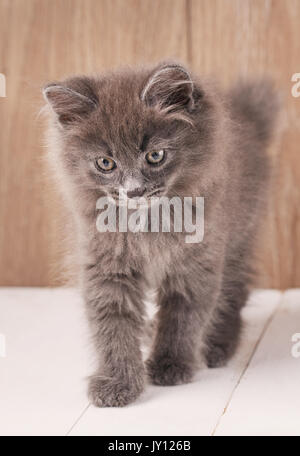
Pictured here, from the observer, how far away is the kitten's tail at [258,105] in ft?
7.15

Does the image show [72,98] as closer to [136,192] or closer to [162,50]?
[136,192]

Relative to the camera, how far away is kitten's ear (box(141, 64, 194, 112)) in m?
1.64

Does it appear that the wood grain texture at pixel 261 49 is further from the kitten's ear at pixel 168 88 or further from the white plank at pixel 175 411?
the kitten's ear at pixel 168 88

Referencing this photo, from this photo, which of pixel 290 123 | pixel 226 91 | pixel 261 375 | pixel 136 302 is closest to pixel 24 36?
pixel 226 91

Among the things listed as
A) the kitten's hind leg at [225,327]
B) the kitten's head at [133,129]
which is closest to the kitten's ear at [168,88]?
the kitten's head at [133,129]

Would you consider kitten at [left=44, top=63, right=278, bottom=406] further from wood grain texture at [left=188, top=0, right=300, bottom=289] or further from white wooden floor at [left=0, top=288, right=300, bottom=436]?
wood grain texture at [left=188, top=0, right=300, bottom=289]

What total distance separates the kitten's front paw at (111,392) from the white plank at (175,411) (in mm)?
19

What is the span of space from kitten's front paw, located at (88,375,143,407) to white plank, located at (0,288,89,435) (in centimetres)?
4

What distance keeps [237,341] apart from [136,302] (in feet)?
1.38

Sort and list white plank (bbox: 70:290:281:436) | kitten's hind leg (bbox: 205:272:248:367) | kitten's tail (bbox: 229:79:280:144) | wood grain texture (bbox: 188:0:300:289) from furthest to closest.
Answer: wood grain texture (bbox: 188:0:300:289) → kitten's tail (bbox: 229:79:280:144) → kitten's hind leg (bbox: 205:272:248:367) → white plank (bbox: 70:290:281:436)

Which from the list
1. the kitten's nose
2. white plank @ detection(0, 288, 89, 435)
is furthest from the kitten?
white plank @ detection(0, 288, 89, 435)

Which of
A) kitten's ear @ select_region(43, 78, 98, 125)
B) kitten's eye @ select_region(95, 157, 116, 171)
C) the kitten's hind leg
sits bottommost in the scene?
the kitten's hind leg

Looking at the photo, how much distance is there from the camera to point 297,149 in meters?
2.53
